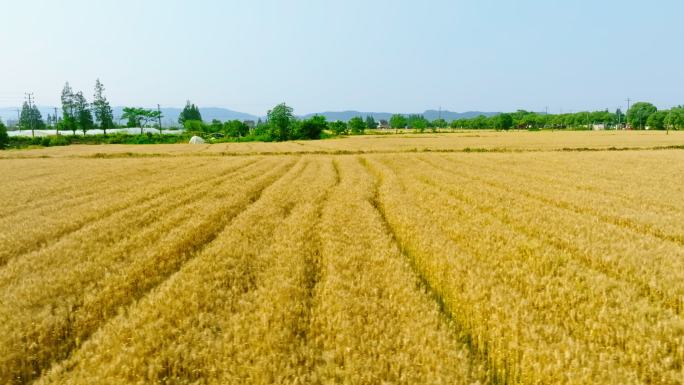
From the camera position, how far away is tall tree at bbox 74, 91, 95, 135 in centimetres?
12031

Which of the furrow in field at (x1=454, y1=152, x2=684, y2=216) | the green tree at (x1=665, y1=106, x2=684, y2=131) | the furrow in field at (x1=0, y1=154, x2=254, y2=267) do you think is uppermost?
the green tree at (x1=665, y1=106, x2=684, y2=131)

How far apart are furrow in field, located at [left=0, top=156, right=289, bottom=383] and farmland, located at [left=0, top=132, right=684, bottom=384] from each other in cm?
4

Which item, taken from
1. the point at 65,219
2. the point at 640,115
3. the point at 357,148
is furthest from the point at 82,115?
the point at 640,115

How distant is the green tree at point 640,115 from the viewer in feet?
590

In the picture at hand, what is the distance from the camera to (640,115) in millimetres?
182250

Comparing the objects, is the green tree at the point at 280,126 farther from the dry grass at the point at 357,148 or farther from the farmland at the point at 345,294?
the farmland at the point at 345,294

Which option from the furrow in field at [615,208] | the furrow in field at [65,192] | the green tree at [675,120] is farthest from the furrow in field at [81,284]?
the green tree at [675,120]

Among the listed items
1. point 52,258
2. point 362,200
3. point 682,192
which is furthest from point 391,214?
point 682,192

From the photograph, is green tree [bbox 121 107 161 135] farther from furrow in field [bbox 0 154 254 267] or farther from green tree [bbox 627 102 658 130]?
green tree [bbox 627 102 658 130]

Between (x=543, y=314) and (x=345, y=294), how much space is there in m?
2.81

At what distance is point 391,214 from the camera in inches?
525

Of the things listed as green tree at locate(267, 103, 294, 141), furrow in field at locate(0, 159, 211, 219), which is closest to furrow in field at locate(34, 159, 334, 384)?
furrow in field at locate(0, 159, 211, 219)

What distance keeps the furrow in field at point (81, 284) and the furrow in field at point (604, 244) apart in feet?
26.9

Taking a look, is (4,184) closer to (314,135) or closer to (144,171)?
(144,171)
